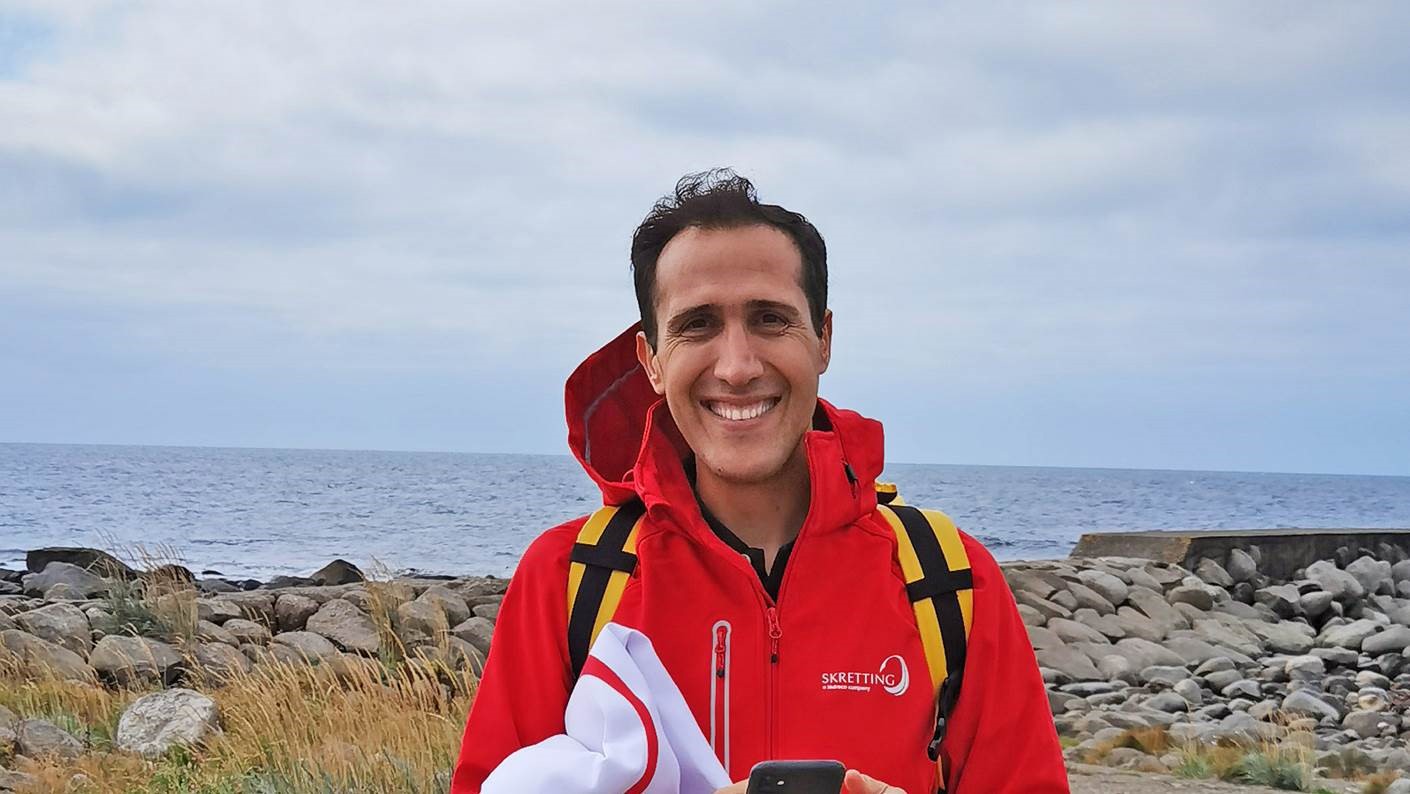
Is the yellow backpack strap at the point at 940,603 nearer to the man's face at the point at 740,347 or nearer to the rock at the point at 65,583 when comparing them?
the man's face at the point at 740,347

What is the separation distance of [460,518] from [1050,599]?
27880 mm

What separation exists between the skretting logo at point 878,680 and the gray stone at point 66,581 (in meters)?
11.1

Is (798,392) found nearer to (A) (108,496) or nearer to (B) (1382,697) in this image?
(B) (1382,697)

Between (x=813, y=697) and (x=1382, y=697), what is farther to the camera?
(x=1382, y=697)

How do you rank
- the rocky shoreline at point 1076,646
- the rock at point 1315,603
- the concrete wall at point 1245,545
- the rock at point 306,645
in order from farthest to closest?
the concrete wall at point 1245,545 < the rock at point 1315,603 < the rock at point 306,645 < the rocky shoreline at point 1076,646

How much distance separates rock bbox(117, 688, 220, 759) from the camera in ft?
22.8

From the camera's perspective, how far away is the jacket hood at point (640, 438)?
7.98 ft

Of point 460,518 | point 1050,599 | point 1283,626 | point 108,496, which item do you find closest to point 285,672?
point 1050,599

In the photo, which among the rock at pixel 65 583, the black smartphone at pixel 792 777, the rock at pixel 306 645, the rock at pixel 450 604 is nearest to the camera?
the black smartphone at pixel 792 777

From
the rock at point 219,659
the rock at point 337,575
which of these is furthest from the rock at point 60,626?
the rock at point 337,575

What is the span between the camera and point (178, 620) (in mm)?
9930

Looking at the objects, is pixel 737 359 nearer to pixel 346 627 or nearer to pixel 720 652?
pixel 720 652

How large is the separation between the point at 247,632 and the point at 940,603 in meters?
8.83

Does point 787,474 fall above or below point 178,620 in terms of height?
above
